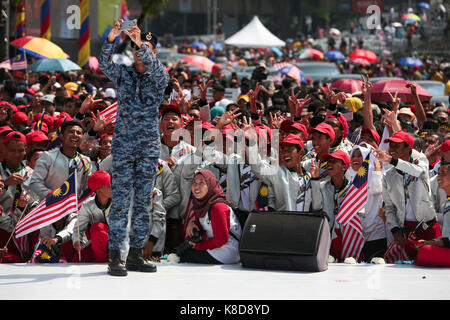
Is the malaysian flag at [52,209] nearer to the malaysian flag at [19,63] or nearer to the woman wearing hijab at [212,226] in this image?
the woman wearing hijab at [212,226]

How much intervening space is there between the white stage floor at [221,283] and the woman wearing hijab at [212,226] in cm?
18

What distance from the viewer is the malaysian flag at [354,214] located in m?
7.96

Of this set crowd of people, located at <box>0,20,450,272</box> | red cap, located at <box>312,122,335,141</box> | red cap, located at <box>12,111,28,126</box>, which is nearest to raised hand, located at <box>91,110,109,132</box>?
crowd of people, located at <box>0,20,450,272</box>

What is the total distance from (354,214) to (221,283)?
1960mm

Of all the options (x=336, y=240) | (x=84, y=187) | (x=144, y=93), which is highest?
(x=144, y=93)

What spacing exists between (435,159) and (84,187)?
3.88 metres

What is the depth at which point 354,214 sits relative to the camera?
26.2 ft

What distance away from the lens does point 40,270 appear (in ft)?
23.3

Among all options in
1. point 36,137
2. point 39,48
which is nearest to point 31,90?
point 39,48

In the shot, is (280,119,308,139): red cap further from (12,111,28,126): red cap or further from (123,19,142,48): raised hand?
(12,111,28,126): red cap

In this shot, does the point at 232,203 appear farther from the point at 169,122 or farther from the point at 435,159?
the point at 435,159

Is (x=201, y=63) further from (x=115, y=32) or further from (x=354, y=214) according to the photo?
(x=115, y=32)

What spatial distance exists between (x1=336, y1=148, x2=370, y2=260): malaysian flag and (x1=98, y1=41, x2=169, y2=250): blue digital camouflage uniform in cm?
215
